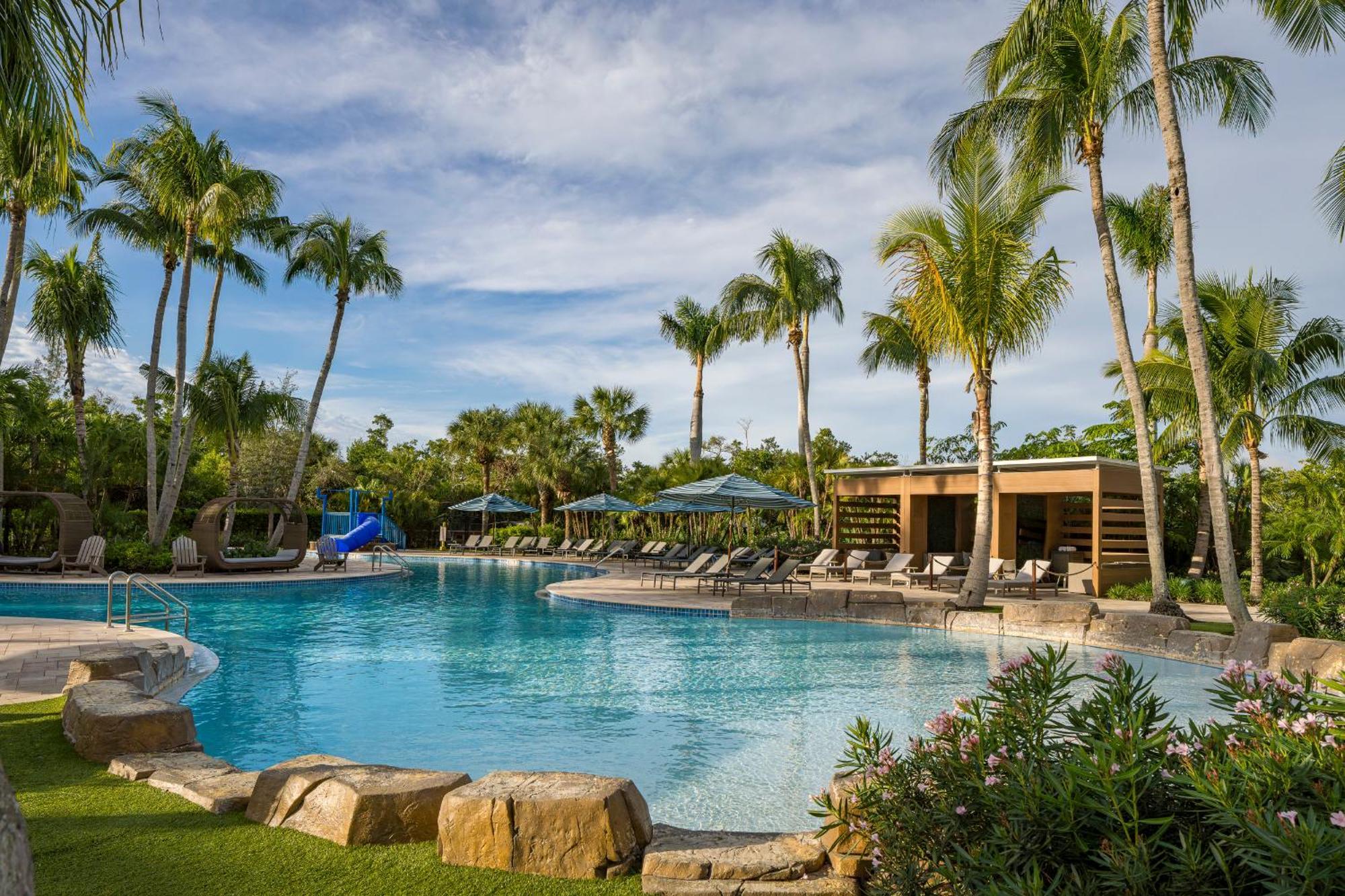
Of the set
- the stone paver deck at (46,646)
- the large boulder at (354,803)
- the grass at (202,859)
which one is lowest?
the stone paver deck at (46,646)

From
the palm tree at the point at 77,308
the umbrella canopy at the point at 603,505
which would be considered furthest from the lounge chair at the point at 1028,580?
the palm tree at the point at 77,308

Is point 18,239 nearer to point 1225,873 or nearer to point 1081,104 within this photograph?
point 1081,104

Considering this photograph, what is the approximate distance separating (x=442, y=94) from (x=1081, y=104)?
9.51m

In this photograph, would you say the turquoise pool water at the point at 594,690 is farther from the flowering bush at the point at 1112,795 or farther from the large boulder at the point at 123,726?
the flowering bush at the point at 1112,795

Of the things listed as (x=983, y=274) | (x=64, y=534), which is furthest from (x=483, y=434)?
(x=983, y=274)

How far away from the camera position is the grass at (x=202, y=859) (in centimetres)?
302

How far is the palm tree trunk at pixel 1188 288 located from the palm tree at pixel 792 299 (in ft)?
43.9

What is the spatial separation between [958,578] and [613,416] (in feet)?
61.9

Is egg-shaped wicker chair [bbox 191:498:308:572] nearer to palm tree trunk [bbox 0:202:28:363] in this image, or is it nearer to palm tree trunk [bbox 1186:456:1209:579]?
palm tree trunk [bbox 0:202:28:363]

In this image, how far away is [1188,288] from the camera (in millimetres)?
10352

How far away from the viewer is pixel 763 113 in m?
14.8

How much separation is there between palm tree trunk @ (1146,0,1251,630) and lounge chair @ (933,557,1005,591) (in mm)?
5375

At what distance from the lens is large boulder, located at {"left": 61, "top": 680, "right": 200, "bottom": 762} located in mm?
4602

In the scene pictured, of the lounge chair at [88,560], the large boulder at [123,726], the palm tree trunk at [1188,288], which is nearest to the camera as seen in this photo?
the large boulder at [123,726]
